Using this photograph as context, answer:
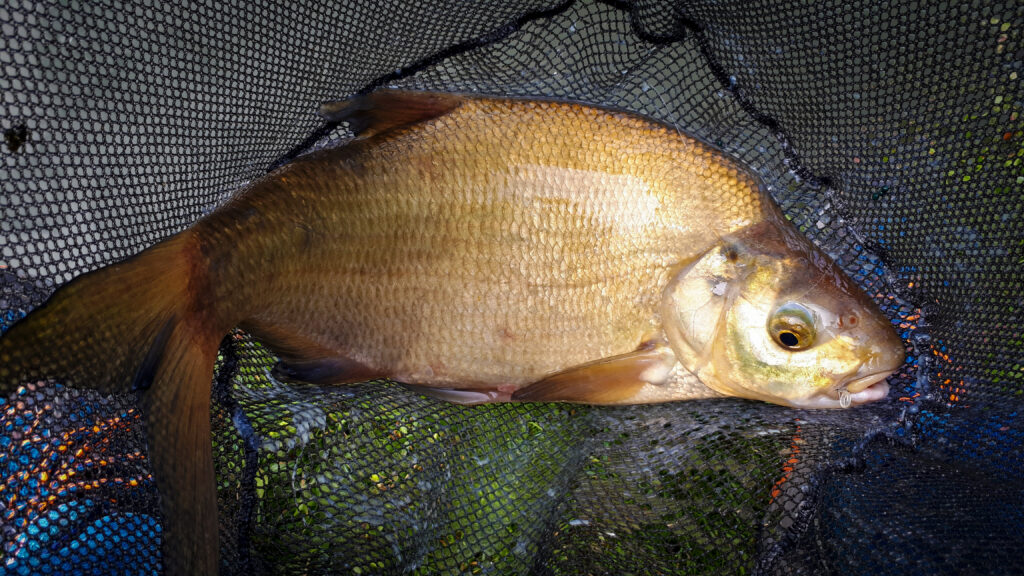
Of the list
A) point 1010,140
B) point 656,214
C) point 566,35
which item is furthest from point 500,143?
point 1010,140

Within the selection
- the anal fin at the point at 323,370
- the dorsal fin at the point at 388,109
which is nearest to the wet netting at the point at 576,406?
the anal fin at the point at 323,370

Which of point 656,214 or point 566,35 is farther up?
point 566,35

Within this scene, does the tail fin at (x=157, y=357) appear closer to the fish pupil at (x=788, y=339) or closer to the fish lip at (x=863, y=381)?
the fish pupil at (x=788, y=339)

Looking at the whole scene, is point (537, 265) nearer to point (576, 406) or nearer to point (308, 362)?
point (576, 406)

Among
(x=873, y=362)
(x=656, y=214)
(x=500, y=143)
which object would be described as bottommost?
(x=873, y=362)

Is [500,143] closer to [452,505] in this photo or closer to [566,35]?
[566,35]

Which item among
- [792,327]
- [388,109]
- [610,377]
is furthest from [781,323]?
[388,109]
